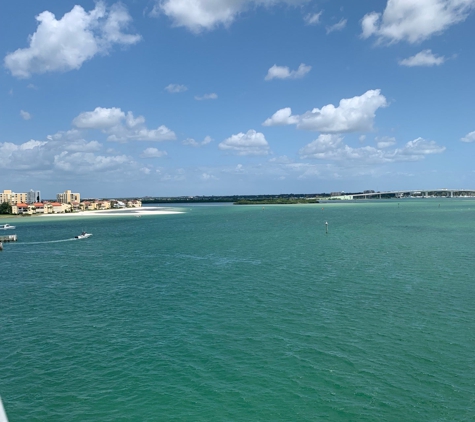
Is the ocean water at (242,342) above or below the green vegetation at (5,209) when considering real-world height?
below

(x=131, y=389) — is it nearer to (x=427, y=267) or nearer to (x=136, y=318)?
(x=136, y=318)

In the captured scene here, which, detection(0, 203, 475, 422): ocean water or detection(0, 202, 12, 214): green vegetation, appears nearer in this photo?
detection(0, 203, 475, 422): ocean water

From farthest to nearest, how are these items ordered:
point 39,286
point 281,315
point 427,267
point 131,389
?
point 427,267 → point 39,286 → point 281,315 → point 131,389

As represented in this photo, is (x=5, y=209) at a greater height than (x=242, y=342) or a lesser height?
greater

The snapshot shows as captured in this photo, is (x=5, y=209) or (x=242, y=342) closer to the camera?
(x=242, y=342)

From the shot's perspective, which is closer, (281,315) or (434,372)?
(434,372)

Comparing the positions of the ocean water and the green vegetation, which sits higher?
the green vegetation

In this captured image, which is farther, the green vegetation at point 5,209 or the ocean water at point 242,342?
the green vegetation at point 5,209

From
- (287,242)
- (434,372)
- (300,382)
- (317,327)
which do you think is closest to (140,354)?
(300,382)
